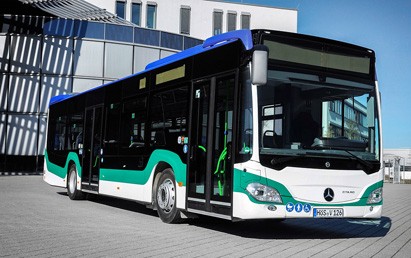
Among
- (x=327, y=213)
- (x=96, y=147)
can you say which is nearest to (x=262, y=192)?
(x=327, y=213)

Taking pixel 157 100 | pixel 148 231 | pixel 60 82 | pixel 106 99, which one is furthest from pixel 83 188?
pixel 60 82

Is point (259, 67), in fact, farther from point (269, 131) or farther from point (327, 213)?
point (327, 213)

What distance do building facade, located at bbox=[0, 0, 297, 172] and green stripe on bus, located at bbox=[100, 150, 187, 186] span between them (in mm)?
19687

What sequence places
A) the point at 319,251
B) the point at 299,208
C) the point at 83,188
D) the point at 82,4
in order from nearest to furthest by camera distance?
the point at 319,251
the point at 299,208
the point at 83,188
the point at 82,4

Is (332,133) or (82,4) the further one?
(82,4)

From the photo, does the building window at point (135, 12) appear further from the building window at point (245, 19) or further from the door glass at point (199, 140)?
the door glass at point (199, 140)

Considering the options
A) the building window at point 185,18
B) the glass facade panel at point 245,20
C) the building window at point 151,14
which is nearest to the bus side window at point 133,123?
the building window at point 151,14

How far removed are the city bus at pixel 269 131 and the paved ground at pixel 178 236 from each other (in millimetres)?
451

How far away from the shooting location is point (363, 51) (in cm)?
906

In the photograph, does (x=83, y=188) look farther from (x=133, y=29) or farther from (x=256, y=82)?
(x=133, y=29)

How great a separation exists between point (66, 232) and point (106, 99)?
547cm

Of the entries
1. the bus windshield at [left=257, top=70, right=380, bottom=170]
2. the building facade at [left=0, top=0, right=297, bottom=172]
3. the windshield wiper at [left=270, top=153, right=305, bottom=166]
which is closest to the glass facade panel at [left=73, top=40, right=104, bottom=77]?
the building facade at [left=0, top=0, right=297, bottom=172]

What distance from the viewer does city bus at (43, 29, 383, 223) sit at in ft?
26.0

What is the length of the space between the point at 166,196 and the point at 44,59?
24.2m
